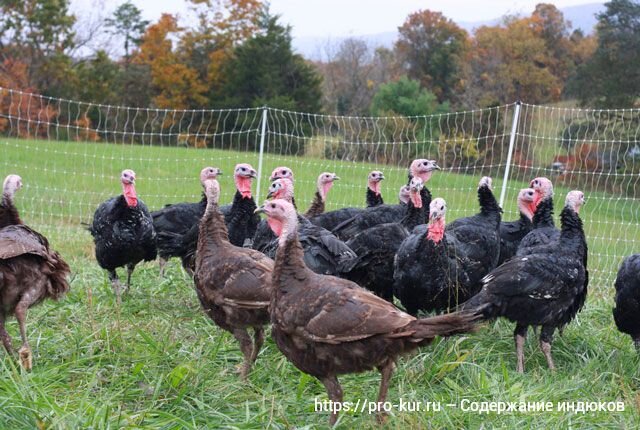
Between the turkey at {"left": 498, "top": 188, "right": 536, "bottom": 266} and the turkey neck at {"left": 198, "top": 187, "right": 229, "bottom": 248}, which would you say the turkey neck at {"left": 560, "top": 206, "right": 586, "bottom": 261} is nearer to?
the turkey at {"left": 498, "top": 188, "right": 536, "bottom": 266}

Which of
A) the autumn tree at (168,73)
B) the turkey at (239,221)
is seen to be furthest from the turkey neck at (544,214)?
the autumn tree at (168,73)

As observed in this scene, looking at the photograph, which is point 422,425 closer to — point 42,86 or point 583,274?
point 583,274

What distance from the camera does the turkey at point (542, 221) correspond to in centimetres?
614

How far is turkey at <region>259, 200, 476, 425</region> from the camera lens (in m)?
3.62

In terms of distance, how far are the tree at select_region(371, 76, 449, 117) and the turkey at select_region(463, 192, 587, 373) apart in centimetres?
1843

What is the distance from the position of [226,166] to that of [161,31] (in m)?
20.3

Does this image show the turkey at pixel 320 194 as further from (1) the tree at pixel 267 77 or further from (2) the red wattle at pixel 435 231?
(1) the tree at pixel 267 77

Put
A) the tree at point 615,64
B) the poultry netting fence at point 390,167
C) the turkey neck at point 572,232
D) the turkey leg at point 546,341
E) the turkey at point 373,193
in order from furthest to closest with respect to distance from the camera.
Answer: the tree at point 615,64 < the poultry netting fence at point 390,167 < the turkey at point 373,193 < the turkey neck at point 572,232 < the turkey leg at point 546,341

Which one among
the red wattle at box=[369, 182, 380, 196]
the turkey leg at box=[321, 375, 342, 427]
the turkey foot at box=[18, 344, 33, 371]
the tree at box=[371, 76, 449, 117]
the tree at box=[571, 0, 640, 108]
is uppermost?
the tree at box=[571, 0, 640, 108]

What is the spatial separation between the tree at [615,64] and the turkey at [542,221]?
15.6 meters

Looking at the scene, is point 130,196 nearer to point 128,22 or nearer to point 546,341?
point 546,341

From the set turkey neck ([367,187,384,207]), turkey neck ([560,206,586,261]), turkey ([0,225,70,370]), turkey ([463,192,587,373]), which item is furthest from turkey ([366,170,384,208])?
turkey ([0,225,70,370])

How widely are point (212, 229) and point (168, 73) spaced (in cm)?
2762

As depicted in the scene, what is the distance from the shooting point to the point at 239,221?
6824 mm
